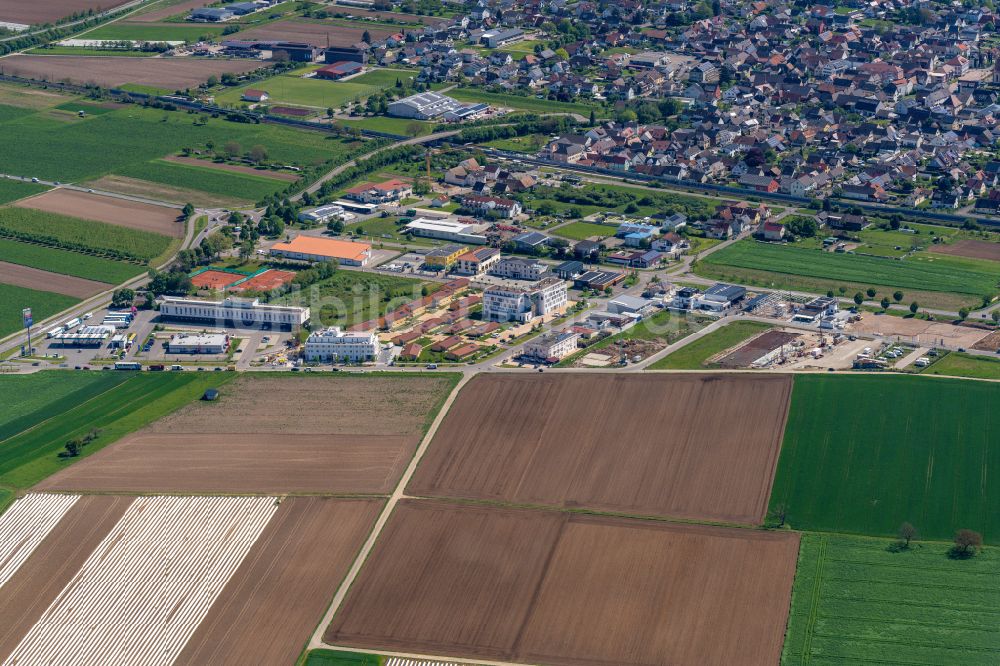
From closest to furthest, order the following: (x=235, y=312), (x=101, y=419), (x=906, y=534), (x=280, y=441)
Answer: (x=906, y=534), (x=280, y=441), (x=101, y=419), (x=235, y=312)

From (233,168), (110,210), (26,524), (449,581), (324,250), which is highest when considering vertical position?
(324,250)

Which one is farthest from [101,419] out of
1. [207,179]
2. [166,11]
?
[166,11]

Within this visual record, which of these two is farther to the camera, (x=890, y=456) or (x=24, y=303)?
(x=24, y=303)

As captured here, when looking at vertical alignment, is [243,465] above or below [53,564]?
above

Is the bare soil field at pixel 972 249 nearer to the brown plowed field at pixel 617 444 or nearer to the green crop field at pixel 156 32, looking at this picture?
the brown plowed field at pixel 617 444

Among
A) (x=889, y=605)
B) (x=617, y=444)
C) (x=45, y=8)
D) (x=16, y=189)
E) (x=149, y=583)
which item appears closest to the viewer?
(x=889, y=605)

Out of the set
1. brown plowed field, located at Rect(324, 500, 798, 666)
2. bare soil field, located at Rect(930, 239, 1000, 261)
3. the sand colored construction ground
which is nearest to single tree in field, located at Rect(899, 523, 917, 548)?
brown plowed field, located at Rect(324, 500, 798, 666)

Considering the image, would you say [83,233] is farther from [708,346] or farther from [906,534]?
[906,534]

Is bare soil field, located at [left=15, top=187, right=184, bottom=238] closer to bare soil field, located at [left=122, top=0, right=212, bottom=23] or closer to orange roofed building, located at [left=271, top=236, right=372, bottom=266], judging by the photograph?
orange roofed building, located at [left=271, top=236, right=372, bottom=266]
